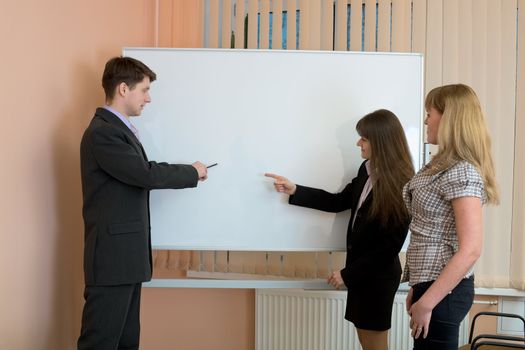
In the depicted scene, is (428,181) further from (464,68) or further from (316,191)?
(464,68)

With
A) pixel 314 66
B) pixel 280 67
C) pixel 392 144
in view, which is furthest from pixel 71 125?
pixel 392 144

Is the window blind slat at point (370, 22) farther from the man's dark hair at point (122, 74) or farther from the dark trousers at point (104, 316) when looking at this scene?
the dark trousers at point (104, 316)

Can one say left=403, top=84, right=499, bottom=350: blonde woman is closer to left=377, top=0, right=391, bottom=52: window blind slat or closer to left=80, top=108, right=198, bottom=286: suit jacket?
left=80, top=108, right=198, bottom=286: suit jacket

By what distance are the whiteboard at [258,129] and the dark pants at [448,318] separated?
0.88 metres

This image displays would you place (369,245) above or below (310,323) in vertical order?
above

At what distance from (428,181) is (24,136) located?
1405 mm

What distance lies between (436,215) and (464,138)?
0.24 meters

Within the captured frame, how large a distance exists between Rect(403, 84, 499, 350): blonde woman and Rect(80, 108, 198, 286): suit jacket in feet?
3.24

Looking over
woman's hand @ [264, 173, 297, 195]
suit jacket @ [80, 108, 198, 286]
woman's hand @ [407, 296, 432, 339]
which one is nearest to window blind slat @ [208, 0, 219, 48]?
woman's hand @ [264, 173, 297, 195]

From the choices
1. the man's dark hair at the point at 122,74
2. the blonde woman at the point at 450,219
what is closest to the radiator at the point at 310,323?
the blonde woman at the point at 450,219

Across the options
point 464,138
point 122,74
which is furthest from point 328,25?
point 464,138

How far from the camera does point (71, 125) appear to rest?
2.30 metres

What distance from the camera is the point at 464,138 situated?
5.16 feet

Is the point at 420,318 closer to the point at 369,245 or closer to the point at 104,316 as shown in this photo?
the point at 369,245
